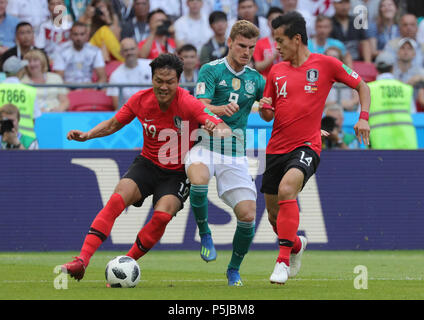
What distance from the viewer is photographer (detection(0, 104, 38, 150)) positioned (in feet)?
46.9

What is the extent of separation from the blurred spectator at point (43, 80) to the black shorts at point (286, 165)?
6609 mm

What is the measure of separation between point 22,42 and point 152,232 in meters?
7.86

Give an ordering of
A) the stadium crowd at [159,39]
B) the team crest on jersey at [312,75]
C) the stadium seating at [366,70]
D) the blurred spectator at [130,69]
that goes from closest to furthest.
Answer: the team crest on jersey at [312,75], the stadium crowd at [159,39], the blurred spectator at [130,69], the stadium seating at [366,70]

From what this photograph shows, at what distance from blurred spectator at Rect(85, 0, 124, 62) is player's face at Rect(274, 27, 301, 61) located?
818 centimetres

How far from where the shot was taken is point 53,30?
55.2 feet

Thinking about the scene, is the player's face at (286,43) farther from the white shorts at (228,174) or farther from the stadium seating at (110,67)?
the stadium seating at (110,67)

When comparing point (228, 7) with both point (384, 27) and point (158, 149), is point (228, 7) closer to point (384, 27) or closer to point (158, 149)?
point (384, 27)

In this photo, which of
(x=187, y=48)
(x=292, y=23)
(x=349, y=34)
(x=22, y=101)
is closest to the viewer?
(x=292, y=23)

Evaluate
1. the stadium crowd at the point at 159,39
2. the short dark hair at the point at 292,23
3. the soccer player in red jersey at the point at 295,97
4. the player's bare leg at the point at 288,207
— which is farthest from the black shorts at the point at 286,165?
the stadium crowd at the point at 159,39

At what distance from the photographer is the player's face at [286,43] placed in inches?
361

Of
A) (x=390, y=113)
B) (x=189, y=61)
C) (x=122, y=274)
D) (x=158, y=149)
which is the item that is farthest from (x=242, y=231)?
(x=189, y=61)

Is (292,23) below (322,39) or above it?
above

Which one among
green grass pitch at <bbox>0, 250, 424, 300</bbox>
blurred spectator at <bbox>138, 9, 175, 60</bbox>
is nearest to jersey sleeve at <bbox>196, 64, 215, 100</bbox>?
green grass pitch at <bbox>0, 250, 424, 300</bbox>

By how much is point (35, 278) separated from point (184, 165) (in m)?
2.00
